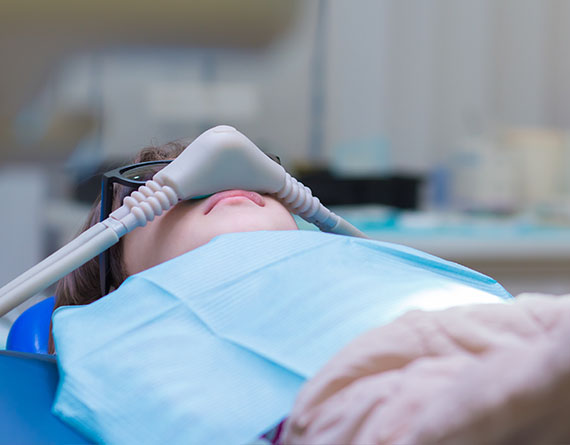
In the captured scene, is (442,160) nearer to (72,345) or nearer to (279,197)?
(279,197)

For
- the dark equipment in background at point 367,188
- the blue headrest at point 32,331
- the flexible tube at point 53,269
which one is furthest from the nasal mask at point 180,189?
the dark equipment in background at point 367,188

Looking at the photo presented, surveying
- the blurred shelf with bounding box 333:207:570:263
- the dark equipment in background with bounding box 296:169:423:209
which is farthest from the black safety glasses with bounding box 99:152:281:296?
the dark equipment in background with bounding box 296:169:423:209

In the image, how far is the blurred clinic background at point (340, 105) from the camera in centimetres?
148

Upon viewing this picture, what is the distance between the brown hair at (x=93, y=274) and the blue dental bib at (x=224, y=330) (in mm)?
123

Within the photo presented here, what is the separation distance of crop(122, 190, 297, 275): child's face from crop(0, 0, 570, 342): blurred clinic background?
2.15 feet

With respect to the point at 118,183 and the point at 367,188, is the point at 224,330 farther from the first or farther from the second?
the point at 367,188

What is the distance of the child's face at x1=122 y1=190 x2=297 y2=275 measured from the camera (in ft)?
2.03

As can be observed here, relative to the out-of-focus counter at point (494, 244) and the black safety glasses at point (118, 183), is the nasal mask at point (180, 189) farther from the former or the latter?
the out-of-focus counter at point (494, 244)

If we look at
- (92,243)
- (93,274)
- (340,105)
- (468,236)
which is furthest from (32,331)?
(340,105)

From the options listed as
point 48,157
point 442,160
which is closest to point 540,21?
point 442,160

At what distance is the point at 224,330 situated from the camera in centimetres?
49

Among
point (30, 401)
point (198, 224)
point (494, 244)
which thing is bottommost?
point (494, 244)

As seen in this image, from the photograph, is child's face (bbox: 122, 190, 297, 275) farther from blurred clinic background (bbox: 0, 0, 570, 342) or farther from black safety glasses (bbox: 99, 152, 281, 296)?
blurred clinic background (bbox: 0, 0, 570, 342)

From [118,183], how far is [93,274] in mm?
121
